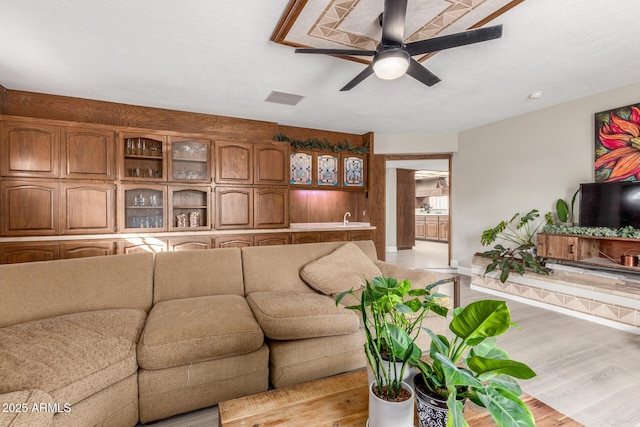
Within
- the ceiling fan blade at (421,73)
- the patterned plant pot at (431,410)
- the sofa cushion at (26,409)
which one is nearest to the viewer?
the patterned plant pot at (431,410)

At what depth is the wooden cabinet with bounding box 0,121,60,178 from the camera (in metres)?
3.29

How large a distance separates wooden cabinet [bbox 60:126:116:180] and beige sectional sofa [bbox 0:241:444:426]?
2106mm

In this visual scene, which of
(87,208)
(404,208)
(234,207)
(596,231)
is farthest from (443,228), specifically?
(87,208)

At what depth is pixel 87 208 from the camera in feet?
11.9

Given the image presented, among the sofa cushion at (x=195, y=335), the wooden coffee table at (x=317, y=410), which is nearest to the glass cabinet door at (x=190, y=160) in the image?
the sofa cushion at (x=195, y=335)

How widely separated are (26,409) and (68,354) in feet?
1.13

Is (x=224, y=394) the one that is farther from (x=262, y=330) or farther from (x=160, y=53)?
(x=160, y=53)

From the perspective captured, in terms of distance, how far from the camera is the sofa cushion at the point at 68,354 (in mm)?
1196

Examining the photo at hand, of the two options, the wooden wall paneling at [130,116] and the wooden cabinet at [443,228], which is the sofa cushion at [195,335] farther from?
the wooden cabinet at [443,228]

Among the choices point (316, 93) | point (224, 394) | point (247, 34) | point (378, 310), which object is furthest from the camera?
point (316, 93)

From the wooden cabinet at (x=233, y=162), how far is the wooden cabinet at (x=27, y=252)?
2057 mm

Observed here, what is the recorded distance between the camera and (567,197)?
3912 mm

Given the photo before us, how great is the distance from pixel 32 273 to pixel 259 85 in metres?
2.69

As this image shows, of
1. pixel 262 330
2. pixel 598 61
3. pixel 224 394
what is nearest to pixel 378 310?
pixel 262 330
